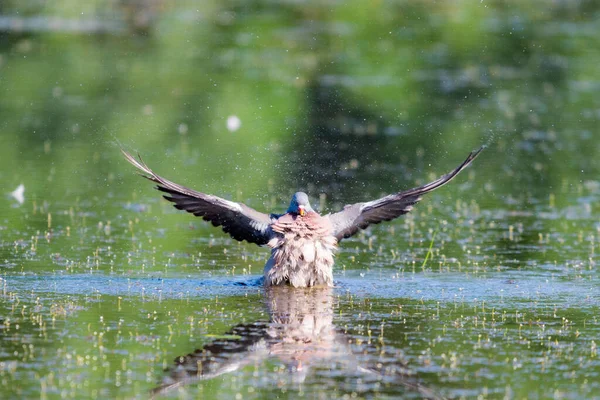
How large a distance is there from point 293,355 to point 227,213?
3.18 meters

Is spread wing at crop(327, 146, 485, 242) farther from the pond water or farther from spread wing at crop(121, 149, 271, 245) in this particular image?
spread wing at crop(121, 149, 271, 245)

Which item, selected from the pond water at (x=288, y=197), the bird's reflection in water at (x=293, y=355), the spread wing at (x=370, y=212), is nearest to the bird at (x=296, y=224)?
the spread wing at (x=370, y=212)

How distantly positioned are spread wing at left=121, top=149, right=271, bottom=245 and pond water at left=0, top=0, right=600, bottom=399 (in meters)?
0.41

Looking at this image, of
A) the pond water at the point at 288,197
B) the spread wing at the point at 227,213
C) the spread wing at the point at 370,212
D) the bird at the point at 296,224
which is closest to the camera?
the pond water at the point at 288,197

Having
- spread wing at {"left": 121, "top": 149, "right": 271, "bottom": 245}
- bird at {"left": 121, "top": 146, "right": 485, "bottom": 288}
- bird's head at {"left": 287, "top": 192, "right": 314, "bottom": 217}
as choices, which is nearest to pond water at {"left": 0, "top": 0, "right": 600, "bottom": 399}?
bird at {"left": 121, "top": 146, "right": 485, "bottom": 288}

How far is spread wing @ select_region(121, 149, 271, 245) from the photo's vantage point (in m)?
10.9

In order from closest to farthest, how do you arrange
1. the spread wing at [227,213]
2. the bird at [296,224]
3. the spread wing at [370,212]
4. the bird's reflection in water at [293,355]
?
the bird's reflection in water at [293,355] < the bird at [296,224] < the spread wing at [227,213] < the spread wing at [370,212]

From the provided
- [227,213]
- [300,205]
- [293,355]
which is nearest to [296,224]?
[300,205]

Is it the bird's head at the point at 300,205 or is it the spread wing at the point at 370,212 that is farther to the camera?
the spread wing at the point at 370,212

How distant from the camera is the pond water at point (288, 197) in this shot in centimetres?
798

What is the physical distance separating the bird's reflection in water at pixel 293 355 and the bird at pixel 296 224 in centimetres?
100

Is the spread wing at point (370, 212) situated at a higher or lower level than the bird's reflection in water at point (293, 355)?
higher

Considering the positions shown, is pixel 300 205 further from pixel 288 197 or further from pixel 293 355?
pixel 288 197

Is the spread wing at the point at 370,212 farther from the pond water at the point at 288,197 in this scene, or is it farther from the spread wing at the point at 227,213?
the spread wing at the point at 227,213
